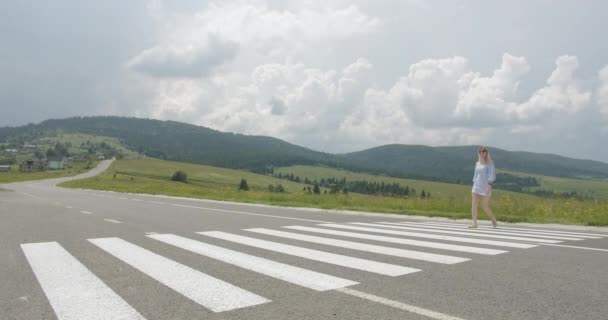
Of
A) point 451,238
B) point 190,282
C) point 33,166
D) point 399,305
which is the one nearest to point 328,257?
point 190,282

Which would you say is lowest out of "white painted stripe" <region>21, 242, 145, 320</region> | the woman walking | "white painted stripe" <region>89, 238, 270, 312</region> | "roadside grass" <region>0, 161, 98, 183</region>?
"roadside grass" <region>0, 161, 98, 183</region>

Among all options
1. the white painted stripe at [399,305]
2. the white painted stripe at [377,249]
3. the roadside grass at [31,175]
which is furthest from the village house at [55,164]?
the white painted stripe at [399,305]

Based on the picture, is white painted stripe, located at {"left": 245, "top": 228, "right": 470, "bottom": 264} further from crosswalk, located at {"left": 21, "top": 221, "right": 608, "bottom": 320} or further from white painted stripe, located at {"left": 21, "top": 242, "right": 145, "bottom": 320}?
white painted stripe, located at {"left": 21, "top": 242, "right": 145, "bottom": 320}

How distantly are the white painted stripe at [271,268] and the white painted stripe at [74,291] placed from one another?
1.73m

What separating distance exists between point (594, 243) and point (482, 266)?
13.1 ft

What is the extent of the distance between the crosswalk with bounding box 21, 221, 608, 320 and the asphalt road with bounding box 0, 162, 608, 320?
0.02 meters

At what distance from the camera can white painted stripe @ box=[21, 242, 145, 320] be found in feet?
12.3

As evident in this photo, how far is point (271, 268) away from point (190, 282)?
112 centimetres

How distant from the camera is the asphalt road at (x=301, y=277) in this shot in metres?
3.84

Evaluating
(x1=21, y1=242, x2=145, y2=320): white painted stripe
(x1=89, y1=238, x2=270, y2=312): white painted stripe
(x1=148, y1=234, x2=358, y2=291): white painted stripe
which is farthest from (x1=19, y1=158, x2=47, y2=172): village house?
(x1=89, y1=238, x2=270, y2=312): white painted stripe

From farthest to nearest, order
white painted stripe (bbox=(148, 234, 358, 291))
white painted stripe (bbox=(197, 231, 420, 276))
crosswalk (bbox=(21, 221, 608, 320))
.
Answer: white painted stripe (bbox=(197, 231, 420, 276)) → white painted stripe (bbox=(148, 234, 358, 291)) → crosswalk (bbox=(21, 221, 608, 320))

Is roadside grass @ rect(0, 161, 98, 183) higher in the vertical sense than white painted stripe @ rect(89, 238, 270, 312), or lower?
lower

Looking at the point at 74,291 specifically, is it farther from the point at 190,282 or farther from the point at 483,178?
the point at 483,178

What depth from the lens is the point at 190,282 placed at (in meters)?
4.77
